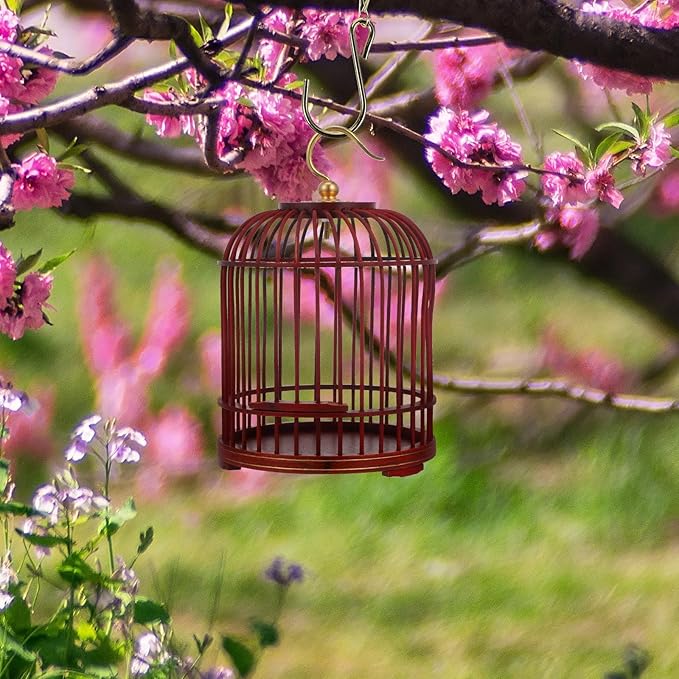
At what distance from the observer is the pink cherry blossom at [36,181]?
1.82m

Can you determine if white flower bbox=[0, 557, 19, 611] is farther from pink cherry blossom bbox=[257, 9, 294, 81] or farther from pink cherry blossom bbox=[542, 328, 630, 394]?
pink cherry blossom bbox=[542, 328, 630, 394]

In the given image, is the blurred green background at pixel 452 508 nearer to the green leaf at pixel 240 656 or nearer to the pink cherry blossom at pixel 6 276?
the green leaf at pixel 240 656

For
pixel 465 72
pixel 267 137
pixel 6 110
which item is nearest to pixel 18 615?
pixel 6 110

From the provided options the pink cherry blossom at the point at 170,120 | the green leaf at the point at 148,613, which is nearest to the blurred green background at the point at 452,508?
the green leaf at the point at 148,613

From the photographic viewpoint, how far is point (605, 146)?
197 cm

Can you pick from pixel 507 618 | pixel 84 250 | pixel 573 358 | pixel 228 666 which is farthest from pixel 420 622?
pixel 84 250

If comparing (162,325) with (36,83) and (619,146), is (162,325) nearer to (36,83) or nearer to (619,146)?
(36,83)

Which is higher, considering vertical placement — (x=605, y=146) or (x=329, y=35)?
(x=605, y=146)

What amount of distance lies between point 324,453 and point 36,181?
73 centimetres

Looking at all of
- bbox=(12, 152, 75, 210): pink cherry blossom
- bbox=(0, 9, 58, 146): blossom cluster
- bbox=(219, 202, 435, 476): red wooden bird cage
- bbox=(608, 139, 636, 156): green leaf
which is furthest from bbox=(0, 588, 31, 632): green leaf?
bbox=(608, 139, 636, 156): green leaf

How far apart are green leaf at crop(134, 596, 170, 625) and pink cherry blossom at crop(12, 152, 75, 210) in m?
0.82

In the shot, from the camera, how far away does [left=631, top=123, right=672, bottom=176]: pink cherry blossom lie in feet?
6.28

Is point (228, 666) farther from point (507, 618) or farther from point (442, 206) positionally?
point (442, 206)

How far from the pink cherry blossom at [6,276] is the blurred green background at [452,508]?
0.82m
